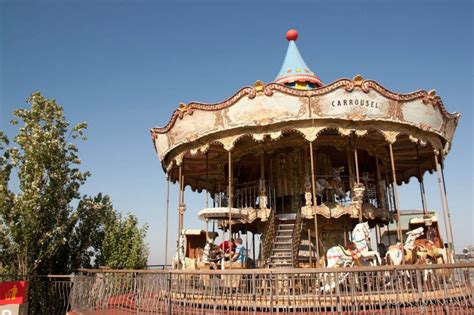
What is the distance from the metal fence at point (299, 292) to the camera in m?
7.14

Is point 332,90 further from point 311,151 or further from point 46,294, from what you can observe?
point 46,294

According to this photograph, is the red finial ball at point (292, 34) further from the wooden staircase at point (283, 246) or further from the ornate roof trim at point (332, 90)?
the wooden staircase at point (283, 246)

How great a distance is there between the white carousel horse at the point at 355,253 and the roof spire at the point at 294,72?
8899 millimetres

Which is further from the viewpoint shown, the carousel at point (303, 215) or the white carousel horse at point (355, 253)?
the white carousel horse at point (355, 253)

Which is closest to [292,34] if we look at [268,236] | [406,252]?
[268,236]

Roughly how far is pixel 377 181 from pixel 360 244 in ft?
14.7

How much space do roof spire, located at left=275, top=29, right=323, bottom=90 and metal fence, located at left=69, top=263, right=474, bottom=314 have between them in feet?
37.1

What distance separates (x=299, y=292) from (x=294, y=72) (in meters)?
12.6

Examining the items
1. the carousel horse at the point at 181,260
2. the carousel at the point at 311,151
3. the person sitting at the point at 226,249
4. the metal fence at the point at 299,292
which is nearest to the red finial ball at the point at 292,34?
the carousel at the point at 311,151

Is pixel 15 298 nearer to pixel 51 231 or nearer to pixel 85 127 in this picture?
pixel 51 231

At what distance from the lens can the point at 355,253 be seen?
10234 millimetres

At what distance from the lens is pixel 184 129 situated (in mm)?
13312

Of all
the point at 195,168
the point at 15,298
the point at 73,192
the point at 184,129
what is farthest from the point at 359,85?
the point at 73,192

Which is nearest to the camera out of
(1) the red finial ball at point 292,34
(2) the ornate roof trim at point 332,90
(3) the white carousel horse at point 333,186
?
(2) the ornate roof trim at point 332,90
